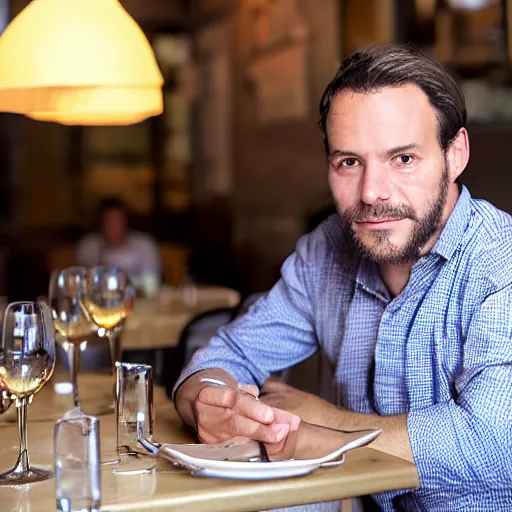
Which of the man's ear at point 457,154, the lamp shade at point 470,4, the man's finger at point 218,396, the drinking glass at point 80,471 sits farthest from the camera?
the lamp shade at point 470,4

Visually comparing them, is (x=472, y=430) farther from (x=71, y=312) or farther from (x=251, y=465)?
(x=71, y=312)

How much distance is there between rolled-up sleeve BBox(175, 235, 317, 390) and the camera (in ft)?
7.14

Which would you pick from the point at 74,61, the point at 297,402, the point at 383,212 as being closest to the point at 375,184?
the point at 383,212

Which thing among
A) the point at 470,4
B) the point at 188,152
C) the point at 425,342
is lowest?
the point at 425,342

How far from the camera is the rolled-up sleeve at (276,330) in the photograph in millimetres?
2178

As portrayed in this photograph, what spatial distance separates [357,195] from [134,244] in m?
5.01

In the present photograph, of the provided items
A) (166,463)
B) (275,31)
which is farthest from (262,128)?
(166,463)

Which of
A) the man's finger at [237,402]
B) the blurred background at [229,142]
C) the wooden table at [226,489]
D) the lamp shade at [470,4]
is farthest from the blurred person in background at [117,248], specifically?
the wooden table at [226,489]

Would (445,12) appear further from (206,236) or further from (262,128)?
(206,236)

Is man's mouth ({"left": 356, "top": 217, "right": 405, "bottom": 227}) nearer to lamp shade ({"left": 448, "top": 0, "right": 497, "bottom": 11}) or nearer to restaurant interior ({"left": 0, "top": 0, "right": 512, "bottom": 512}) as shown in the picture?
restaurant interior ({"left": 0, "top": 0, "right": 512, "bottom": 512})

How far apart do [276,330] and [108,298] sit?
0.42 metres

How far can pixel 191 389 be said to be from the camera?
6.30 feet

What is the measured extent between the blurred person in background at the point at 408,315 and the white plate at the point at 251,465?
0.44 feet

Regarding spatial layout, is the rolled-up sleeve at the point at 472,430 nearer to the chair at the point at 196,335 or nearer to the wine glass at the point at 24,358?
the wine glass at the point at 24,358
